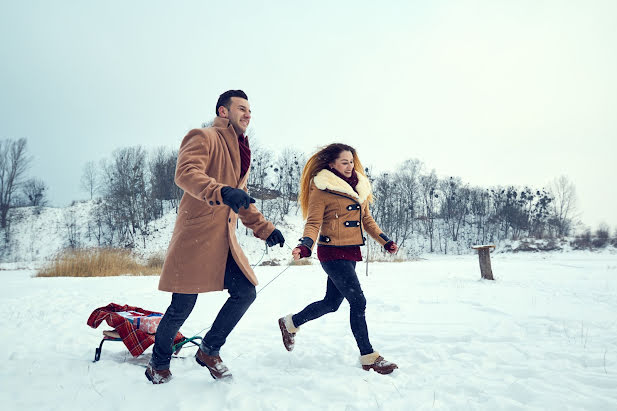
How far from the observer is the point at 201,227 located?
2.24m

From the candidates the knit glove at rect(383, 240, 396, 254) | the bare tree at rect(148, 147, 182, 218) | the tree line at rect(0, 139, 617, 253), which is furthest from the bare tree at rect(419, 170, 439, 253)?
the knit glove at rect(383, 240, 396, 254)

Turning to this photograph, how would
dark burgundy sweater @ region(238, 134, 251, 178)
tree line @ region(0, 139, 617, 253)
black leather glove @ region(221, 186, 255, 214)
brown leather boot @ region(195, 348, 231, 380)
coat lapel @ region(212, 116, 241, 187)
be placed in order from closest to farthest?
black leather glove @ region(221, 186, 255, 214), brown leather boot @ region(195, 348, 231, 380), coat lapel @ region(212, 116, 241, 187), dark burgundy sweater @ region(238, 134, 251, 178), tree line @ region(0, 139, 617, 253)

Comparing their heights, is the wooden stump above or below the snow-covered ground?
above

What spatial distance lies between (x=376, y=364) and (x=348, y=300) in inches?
19.9

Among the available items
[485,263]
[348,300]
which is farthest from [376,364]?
[485,263]

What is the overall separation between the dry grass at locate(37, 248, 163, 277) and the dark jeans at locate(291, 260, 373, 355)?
9.39 m

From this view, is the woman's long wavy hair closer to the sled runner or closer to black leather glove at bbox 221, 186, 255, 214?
black leather glove at bbox 221, 186, 255, 214

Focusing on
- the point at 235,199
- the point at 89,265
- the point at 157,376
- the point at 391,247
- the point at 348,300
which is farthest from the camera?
the point at 89,265

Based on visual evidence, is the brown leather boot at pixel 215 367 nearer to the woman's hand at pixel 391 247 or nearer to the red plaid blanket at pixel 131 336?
the red plaid blanket at pixel 131 336

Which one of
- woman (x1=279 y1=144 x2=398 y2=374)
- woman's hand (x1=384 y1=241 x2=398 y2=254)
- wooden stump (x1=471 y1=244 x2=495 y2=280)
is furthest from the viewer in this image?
wooden stump (x1=471 y1=244 x2=495 y2=280)

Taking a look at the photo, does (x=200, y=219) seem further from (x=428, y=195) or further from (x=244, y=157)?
(x=428, y=195)

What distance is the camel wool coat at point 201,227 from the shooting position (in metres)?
2.15

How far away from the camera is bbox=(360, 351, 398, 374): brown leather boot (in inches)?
96.7

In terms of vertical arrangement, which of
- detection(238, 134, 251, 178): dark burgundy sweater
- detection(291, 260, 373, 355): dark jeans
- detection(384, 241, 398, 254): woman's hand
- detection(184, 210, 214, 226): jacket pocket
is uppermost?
detection(238, 134, 251, 178): dark burgundy sweater
